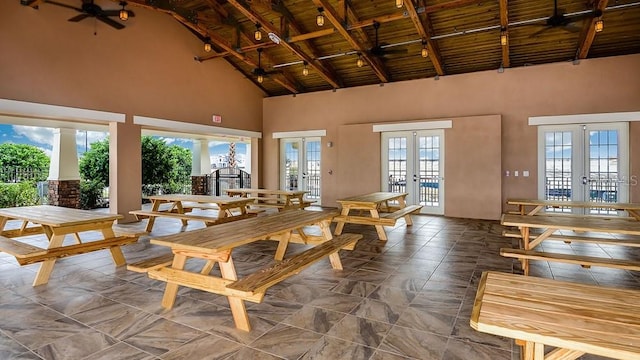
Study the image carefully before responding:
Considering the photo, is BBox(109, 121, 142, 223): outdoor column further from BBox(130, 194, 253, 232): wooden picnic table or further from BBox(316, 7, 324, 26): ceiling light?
BBox(316, 7, 324, 26): ceiling light

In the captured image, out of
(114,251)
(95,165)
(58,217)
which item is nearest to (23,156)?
(95,165)

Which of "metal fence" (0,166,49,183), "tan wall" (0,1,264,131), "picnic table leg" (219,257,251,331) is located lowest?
"picnic table leg" (219,257,251,331)

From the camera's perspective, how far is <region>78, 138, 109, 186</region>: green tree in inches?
385

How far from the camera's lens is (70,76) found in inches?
242

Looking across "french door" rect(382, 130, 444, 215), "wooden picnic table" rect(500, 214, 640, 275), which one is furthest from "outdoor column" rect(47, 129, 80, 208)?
"wooden picnic table" rect(500, 214, 640, 275)

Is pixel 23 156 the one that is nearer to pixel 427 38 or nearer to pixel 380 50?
pixel 380 50

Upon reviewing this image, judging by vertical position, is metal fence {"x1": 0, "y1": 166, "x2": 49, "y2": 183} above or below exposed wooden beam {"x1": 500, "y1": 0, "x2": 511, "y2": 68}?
below

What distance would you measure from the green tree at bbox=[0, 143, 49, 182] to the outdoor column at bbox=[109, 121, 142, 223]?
6.38 m

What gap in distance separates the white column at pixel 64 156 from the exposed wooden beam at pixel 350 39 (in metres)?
6.78

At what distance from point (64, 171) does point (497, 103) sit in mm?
10099

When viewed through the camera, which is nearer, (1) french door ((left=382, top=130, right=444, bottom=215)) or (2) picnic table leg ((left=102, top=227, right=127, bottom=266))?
(2) picnic table leg ((left=102, top=227, right=127, bottom=266))

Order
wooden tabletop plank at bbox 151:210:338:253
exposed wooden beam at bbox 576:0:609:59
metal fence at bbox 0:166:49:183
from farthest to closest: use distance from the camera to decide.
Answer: metal fence at bbox 0:166:49:183, exposed wooden beam at bbox 576:0:609:59, wooden tabletop plank at bbox 151:210:338:253

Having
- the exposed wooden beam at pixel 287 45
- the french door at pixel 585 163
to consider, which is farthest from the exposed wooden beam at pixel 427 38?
the french door at pixel 585 163

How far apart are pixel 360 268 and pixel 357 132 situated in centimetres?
562
